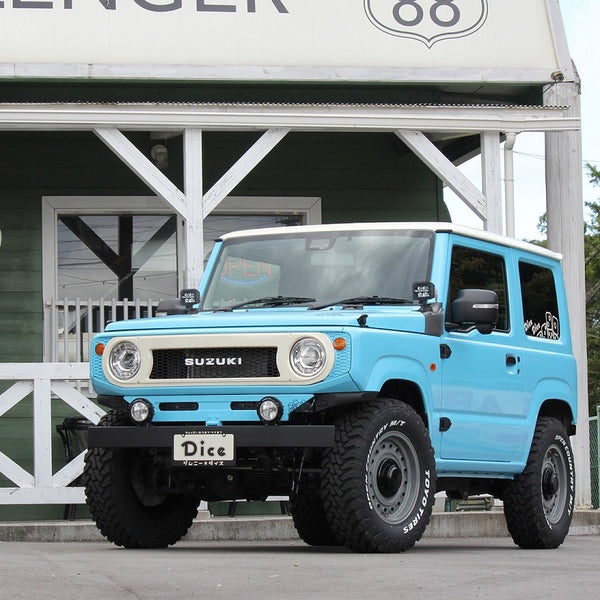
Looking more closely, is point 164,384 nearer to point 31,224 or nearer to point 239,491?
point 239,491

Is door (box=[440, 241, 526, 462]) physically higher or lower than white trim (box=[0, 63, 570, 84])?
lower

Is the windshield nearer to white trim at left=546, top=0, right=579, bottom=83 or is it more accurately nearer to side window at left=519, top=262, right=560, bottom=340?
side window at left=519, top=262, right=560, bottom=340

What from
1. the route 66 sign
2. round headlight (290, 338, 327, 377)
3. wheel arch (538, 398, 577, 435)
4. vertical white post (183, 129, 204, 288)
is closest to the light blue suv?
round headlight (290, 338, 327, 377)

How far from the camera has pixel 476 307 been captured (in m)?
8.91

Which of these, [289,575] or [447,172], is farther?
[447,172]

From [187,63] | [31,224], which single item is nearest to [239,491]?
[187,63]

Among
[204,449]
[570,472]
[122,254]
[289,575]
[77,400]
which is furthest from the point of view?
[122,254]

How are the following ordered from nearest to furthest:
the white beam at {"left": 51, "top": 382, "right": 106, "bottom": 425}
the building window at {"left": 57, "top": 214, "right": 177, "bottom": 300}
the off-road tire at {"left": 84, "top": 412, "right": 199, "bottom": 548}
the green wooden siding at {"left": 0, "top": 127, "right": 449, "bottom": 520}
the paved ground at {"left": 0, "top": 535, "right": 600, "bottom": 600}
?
the paved ground at {"left": 0, "top": 535, "right": 600, "bottom": 600}, the off-road tire at {"left": 84, "top": 412, "right": 199, "bottom": 548}, the white beam at {"left": 51, "top": 382, "right": 106, "bottom": 425}, the green wooden siding at {"left": 0, "top": 127, "right": 449, "bottom": 520}, the building window at {"left": 57, "top": 214, "right": 177, "bottom": 300}

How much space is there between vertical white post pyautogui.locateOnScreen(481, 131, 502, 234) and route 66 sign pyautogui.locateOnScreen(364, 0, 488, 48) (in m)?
1.05

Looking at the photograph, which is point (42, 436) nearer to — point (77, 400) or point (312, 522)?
point (77, 400)

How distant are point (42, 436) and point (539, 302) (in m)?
4.50

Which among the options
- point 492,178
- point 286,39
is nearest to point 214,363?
point 492,178

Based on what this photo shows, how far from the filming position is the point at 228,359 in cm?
830

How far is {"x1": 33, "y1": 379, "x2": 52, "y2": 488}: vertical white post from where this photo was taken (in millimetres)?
12461
